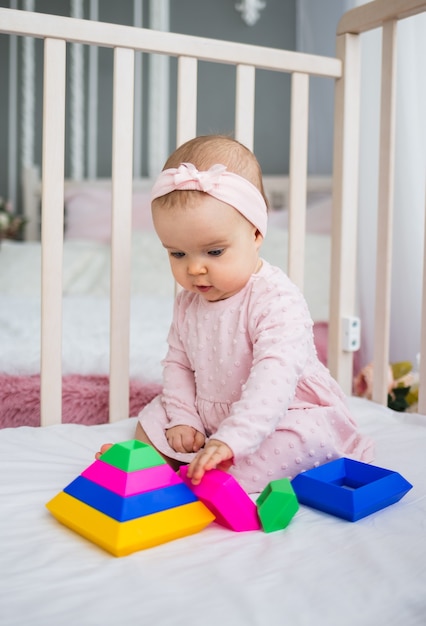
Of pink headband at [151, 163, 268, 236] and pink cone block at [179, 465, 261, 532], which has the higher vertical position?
pink headband at [151, 163, 268, 236]

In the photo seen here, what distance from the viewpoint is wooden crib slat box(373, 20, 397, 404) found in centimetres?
126

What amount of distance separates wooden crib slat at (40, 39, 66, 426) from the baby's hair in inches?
9.0

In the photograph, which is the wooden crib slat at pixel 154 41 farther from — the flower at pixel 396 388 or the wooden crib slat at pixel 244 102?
the flower at pixel 396 388

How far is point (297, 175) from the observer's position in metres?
1.29

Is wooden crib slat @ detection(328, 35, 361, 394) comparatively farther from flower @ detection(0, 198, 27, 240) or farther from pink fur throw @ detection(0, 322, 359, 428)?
flower @ detection(0, 198, 27, 240)

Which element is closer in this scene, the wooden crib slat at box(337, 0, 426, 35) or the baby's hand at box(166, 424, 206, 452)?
the baby's hand at box(166, 424, 206, 452)

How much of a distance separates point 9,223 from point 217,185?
1.88m

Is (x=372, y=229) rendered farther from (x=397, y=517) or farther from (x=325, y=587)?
(x=325, y=587)

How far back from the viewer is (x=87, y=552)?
71 centimetres

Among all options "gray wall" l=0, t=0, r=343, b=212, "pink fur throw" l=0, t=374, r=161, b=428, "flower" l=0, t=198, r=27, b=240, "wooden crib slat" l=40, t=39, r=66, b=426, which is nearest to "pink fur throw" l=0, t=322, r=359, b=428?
"pink fur throw" l=0, t=374, r=161, b=428

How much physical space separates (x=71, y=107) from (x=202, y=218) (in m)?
2.01

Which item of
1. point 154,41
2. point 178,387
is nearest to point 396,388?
point 178,387

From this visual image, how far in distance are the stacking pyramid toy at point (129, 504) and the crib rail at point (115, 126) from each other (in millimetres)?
366

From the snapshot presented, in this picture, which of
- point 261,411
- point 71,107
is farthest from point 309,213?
point 261,411
